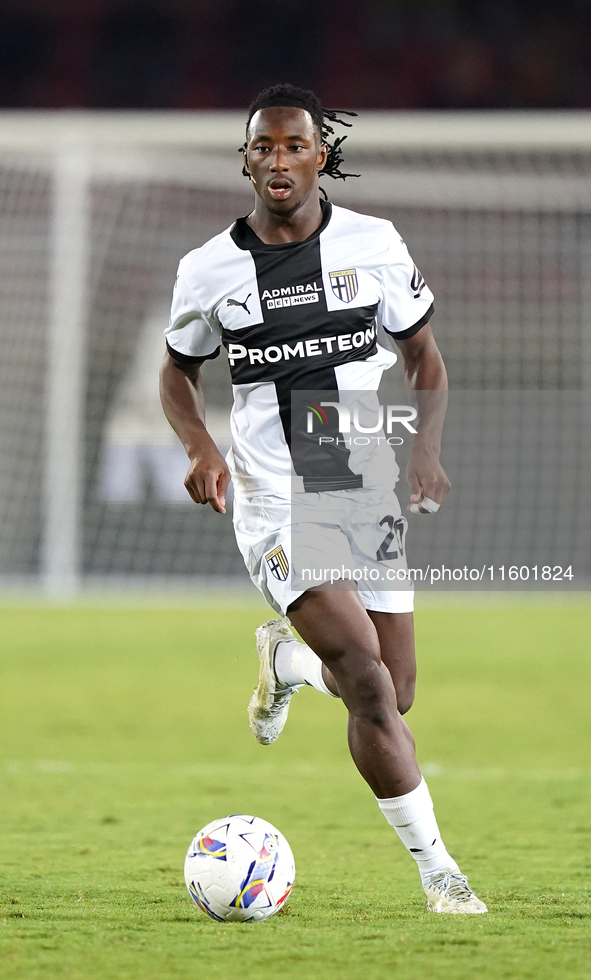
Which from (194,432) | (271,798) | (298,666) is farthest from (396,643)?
(271,798)

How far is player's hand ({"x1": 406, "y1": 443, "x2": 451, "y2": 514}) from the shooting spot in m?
3.94

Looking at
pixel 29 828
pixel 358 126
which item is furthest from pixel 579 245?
pixel 29 828

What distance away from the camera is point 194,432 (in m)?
4.16

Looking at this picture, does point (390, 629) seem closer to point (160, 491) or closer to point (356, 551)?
point (356, 551)

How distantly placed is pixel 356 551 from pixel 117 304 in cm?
946

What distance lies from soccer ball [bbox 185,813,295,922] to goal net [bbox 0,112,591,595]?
812cm

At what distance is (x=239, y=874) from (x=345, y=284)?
1.75 meters

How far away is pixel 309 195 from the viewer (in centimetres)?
409

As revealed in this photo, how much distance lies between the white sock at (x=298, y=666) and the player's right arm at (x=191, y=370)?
2.53 feet

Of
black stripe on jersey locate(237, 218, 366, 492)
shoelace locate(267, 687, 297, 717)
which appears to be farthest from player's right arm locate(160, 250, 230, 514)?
shoelace locate(267, 687, 297, 717)

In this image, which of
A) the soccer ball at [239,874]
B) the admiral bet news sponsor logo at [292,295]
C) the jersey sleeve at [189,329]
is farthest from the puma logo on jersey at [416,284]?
the soccer ball at [239,874]

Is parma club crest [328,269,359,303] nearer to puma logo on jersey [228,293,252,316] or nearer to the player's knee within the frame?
puma logo on jersey [228,293,252,316]

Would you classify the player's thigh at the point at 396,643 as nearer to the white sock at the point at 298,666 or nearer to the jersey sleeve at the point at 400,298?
the white sock at the point at 298,666

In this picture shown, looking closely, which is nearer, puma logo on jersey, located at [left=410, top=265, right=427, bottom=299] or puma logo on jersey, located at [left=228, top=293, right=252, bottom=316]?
puma logo on jersey, located at [left=228, top=293, right=252, bottom=316]
